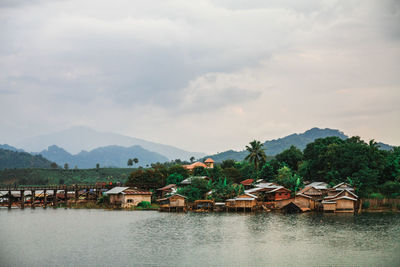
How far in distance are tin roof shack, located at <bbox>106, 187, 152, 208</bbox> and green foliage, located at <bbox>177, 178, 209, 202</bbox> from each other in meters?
7.31

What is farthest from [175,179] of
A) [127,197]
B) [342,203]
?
[342,203]

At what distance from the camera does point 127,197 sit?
75.2m

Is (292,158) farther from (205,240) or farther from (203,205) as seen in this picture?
(205,240)

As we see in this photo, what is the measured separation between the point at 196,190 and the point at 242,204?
9.05 m

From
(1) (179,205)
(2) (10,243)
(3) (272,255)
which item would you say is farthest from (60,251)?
(1) (179,205)

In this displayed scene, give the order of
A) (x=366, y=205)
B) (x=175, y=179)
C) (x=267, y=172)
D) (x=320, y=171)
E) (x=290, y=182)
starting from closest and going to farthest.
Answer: (x=366, y=205)
(x=290, y=182)
(x=320, y=171)
(x=175, y=179)
(x=267, y=172)

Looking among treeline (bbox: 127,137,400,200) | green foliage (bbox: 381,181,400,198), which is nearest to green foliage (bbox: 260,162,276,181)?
treeline (bbox: 127,137,400,200)

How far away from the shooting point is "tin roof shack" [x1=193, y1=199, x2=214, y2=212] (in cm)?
6806

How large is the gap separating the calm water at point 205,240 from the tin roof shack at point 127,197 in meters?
15.0

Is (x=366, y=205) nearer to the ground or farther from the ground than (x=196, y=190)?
nearer to the ground

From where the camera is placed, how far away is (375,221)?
5172 cm

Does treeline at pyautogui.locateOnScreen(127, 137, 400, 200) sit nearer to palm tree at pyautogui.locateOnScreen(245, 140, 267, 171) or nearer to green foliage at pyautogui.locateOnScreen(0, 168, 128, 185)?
palm tree at pyautogui.locateOnScreen(245, 140, 267, 171)

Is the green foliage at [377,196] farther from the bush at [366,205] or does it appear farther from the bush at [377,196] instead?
the bush at [366,205]

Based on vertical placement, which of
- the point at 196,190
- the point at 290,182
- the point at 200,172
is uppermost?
the point at 200,172
